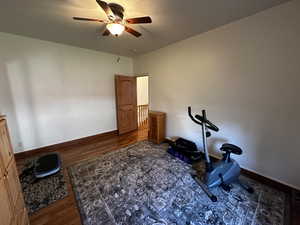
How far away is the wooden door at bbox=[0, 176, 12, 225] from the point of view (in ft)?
2.96

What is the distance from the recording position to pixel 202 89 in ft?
9.17

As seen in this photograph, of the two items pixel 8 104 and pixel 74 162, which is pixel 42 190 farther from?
pixel 8 104

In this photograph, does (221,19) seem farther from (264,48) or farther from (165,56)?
(165,56)

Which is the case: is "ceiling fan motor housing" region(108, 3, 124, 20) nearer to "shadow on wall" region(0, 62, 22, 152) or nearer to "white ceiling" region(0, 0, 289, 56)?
"white ceiling" region(0, 0, 289, 56)

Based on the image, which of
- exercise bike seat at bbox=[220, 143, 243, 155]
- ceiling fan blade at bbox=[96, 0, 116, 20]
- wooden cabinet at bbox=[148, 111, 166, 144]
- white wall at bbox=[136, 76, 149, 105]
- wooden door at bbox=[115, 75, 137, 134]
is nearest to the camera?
ceiling fan blade at bbox=[96, 0, 116, 20]

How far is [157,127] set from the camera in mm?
3598

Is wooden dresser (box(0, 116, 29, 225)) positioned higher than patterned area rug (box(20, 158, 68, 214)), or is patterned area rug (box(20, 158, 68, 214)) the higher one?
wooden dresser (box(0, 116, 29, 225))

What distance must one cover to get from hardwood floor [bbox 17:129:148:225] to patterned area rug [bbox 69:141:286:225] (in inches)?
4.2

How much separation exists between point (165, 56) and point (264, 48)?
6.77 feet

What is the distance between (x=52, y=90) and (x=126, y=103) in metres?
2.05

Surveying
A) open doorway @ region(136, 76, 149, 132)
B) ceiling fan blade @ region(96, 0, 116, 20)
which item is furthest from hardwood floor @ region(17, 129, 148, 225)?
ceiling fan blade @ region(96, 0, 116, 20)

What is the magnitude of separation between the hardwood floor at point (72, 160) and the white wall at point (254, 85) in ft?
6.67

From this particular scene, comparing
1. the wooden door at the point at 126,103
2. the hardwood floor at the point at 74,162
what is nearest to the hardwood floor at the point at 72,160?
the hardwood floor at the point at 74,162

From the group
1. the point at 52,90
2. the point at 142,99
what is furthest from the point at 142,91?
the point at 52,90
